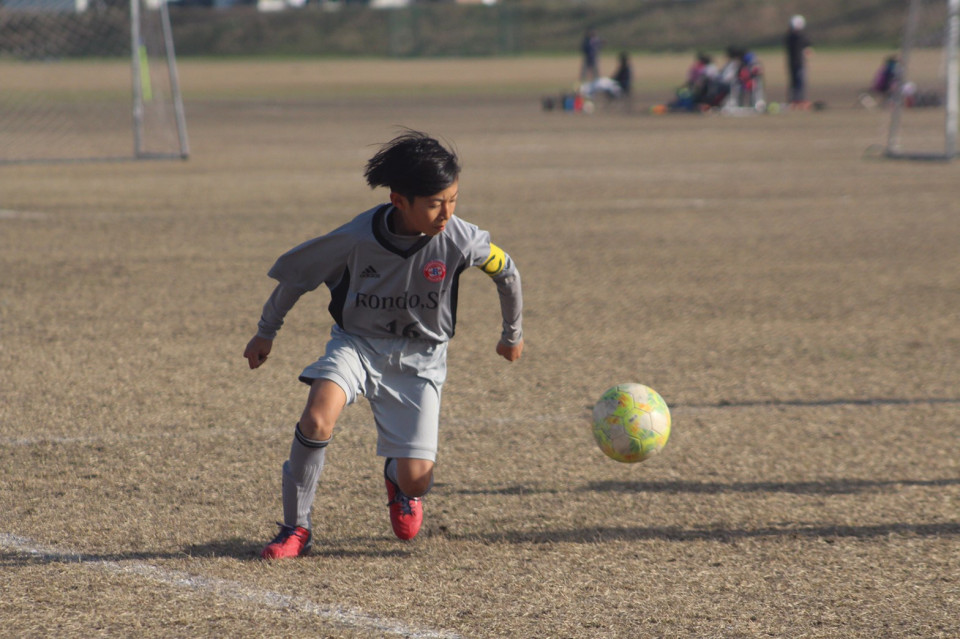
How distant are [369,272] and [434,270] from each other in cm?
23

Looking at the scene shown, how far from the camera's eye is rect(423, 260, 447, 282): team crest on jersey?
421cm

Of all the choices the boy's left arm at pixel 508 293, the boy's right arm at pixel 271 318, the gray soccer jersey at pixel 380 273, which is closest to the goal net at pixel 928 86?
the boy's left arm at pixel 508 293

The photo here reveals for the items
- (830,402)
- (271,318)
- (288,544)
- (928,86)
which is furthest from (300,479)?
(928,86)

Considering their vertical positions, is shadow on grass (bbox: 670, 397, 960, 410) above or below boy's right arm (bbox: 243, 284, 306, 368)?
below

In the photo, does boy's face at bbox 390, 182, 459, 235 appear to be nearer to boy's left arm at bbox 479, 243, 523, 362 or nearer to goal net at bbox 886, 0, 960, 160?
boy's left arm at bbox 479, 243, 523, 362

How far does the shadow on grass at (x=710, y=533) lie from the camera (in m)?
Answer: 4.46

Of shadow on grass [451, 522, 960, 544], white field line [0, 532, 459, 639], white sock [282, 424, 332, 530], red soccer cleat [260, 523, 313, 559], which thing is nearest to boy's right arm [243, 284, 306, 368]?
white sock [282, 424, 332, 530]

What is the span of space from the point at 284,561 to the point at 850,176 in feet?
49.0

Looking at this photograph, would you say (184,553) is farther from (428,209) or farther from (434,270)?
(428,209)

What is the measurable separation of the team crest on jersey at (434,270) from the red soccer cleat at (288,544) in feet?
3.31

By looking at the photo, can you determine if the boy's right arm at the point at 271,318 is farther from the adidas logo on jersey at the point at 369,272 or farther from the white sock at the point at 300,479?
the white sock at the point at 300,479

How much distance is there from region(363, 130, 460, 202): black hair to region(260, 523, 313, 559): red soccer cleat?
4.10ft

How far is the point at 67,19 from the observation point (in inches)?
1008

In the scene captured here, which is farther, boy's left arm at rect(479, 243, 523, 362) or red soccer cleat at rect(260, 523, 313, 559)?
boy's left arm at rect(479, 243, 523, 362)
